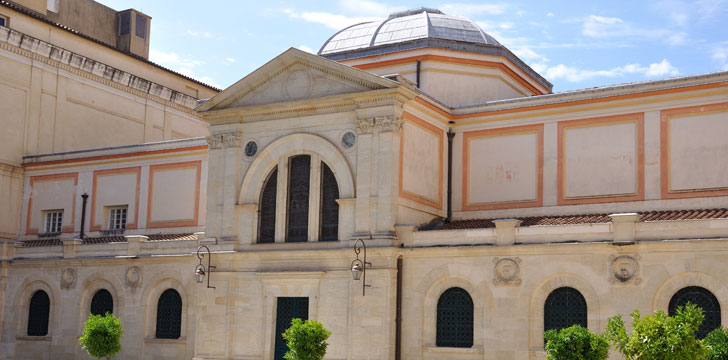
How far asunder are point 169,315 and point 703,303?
64.2 feet

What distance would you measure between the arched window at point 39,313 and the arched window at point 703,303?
82.5 feet

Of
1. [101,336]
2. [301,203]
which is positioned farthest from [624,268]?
[101,336]

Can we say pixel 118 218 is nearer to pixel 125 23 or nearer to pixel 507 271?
pixel 125 23

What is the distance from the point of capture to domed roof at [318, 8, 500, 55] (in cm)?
3700

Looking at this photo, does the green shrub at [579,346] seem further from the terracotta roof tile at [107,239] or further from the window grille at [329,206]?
the terracotta roof tile at [107,239]

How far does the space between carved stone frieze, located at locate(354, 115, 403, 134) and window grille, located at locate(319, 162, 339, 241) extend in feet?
6.60

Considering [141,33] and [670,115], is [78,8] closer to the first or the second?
[141,33]

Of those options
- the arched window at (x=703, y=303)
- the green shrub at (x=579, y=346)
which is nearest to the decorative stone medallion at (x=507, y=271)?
the arched window at (x=703, y=303)

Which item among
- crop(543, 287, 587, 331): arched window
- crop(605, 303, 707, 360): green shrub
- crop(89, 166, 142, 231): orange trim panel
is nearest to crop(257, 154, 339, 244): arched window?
crop(543, 287, 587, 331): arched window

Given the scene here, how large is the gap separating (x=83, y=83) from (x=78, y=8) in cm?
675

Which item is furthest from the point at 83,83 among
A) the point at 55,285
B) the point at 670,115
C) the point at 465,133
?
the point at 670,115

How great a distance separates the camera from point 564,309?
27141 mm

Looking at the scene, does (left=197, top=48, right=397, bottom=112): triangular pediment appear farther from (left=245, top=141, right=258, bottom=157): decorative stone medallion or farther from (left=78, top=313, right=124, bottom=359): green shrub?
(left=78, top=313, right=124, bottom=359): green shrub

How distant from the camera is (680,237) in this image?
25484 mm
